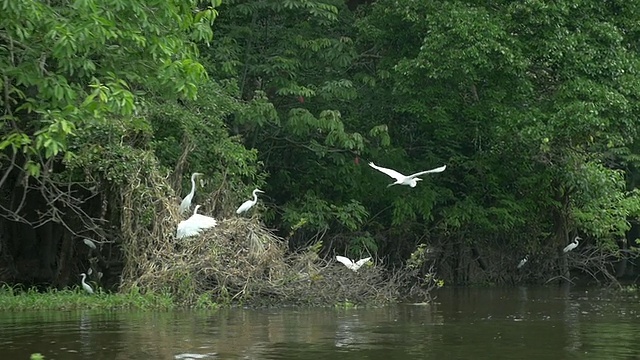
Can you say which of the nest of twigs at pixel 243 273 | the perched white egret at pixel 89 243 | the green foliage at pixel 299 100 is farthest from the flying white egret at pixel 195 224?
the green foliage at pixel 299 100

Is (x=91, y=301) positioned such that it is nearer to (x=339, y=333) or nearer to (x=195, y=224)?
(x=195, y=224)

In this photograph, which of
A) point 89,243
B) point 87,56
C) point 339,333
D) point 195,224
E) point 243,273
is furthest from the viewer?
point 89,243

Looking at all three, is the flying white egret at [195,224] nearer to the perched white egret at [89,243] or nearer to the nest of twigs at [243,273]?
the nest of twigs at [243,273]

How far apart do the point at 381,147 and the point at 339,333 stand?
1245 centimetres

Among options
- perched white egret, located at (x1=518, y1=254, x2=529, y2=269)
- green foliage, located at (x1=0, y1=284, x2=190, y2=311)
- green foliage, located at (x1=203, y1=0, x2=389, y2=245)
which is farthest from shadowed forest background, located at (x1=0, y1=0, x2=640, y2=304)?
green foliage, located at (x1=0, y1=284, x2=190, y2=311)

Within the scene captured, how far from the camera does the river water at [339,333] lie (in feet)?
37.9

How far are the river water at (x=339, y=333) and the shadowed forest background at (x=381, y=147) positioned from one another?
94.0 inches

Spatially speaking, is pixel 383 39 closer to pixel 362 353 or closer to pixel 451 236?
pixel 451 236

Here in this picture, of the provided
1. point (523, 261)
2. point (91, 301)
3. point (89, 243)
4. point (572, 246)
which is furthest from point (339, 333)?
point (523, 261)

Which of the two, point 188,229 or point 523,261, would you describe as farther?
point 523,261

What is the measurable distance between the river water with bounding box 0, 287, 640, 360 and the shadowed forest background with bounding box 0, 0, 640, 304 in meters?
2.39

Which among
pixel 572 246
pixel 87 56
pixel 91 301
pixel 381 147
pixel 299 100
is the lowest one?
pixel 91 301

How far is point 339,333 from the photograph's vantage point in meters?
13.7

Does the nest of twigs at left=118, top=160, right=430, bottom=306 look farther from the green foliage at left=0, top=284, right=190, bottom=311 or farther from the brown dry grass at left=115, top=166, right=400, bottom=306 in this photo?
the green foliage at left=0, top=284, right=190, bottom=311
